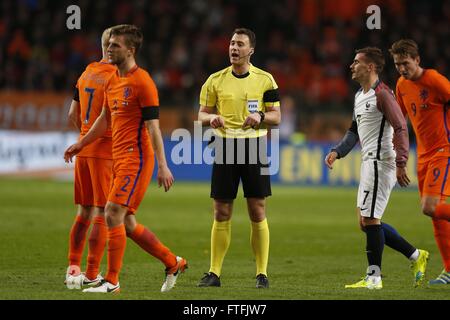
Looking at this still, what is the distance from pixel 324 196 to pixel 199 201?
3.44 m

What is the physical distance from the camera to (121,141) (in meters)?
8.58

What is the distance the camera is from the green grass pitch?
8.84 meters

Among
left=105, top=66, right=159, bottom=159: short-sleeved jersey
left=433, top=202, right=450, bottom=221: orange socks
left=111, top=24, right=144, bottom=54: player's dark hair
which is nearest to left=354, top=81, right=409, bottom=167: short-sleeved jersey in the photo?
left=433, top=202, right=450, bottom=221: orange socks

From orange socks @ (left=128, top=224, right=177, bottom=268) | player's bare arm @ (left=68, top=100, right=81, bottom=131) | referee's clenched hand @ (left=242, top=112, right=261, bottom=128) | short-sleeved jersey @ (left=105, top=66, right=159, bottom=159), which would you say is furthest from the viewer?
player's bare arm @ (left=68, top=100, right=81, bottom=131)

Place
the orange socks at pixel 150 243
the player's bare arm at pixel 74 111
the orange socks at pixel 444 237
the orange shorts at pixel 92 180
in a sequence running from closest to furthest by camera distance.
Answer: the orange socks at pixel 150 243, the orange shorts at pixel 92 180, the player's bare arm at pixel 74 111, the orange socks at pixel 444 237

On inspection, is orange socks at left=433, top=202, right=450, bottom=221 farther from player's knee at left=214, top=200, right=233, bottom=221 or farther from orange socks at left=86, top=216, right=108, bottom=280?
orange socks at left=86, top=216, right=108, bottom=280

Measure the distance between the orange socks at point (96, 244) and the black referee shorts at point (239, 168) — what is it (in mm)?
1124

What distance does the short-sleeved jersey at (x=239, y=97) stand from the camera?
9.48 meters

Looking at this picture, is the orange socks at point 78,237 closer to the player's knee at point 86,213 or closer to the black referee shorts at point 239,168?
the player's knee at point 86,213

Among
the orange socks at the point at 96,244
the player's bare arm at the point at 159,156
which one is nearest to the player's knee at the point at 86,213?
the orange socks at the point at 96,244

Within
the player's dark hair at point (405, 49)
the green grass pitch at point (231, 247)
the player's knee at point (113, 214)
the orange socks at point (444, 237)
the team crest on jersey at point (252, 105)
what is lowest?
the green grass pitch at point (231, 247)

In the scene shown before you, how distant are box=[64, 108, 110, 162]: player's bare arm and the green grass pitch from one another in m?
1.25

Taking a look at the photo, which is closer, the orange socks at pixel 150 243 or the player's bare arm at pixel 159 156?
the player's bare arm at pixel 159 156
